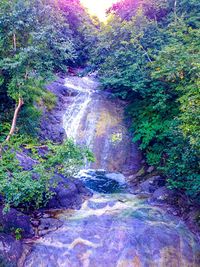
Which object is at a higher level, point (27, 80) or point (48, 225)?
point (27, 80)

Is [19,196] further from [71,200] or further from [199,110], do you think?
[199,110]

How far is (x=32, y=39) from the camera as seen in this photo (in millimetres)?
7809

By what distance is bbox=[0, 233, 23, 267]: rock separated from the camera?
553 cm

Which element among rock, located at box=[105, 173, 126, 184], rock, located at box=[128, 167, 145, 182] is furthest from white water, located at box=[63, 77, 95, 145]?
rock, located at box=[128, 167, 145, 182]

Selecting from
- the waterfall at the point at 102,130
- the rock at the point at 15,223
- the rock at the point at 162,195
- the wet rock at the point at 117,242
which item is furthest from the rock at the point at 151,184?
the rock at the point at 15,223

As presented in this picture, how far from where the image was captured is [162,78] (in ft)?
35.0

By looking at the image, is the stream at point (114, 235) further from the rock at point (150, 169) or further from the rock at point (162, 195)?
the rock at point (150, 169)

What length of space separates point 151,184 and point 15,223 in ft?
16.0

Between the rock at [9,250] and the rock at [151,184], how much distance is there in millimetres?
4766

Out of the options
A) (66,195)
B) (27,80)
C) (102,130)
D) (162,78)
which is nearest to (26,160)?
(66,195)

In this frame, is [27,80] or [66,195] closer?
[27,80]

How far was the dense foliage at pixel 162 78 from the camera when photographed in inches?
295

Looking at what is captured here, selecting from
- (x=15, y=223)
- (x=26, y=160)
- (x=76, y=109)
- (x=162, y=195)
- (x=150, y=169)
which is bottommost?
(x=15, y=223)

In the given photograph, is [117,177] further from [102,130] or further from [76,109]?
[76,109]
